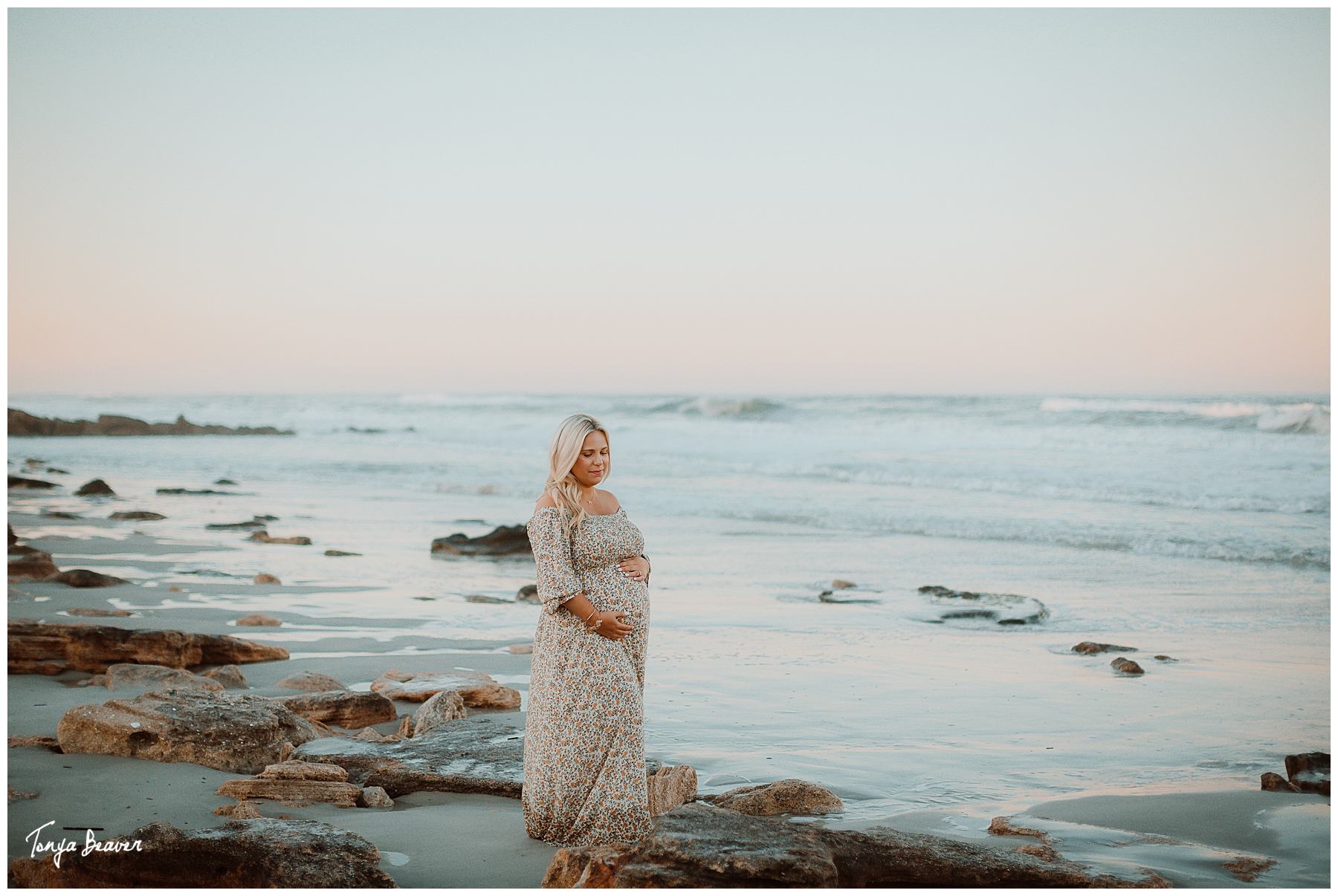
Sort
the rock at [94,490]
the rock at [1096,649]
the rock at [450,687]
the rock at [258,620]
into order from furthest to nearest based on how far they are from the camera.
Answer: the rock at [94,490] < the rock at [258,620] < the rock at [1096,649] < the rock at [450,687]

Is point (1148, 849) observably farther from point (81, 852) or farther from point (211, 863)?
point (81, 852)

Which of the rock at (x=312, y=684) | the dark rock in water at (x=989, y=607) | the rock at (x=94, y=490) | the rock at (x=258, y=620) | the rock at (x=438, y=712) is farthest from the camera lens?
the rock at (x=94, y=490)

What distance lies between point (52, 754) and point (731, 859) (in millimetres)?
3526

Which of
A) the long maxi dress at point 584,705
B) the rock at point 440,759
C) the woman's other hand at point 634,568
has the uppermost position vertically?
the woman's other hand at point 634,568

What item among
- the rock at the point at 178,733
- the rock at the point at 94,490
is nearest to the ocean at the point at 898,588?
the rock at the point at 94,490

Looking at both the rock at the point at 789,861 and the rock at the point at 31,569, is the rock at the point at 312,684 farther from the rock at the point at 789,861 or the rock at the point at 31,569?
the rock at the point at 31,569

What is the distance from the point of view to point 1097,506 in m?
16.5

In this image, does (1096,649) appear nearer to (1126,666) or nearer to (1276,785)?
(1126,666)

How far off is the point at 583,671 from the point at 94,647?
4078 millimetres

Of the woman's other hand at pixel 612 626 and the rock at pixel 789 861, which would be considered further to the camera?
the woman's other hand at pixel 612 626

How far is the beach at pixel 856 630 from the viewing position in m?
4.55

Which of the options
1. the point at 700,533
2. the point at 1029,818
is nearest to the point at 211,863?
the point at 1029,818

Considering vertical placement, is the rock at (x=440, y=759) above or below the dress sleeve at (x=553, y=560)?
below
